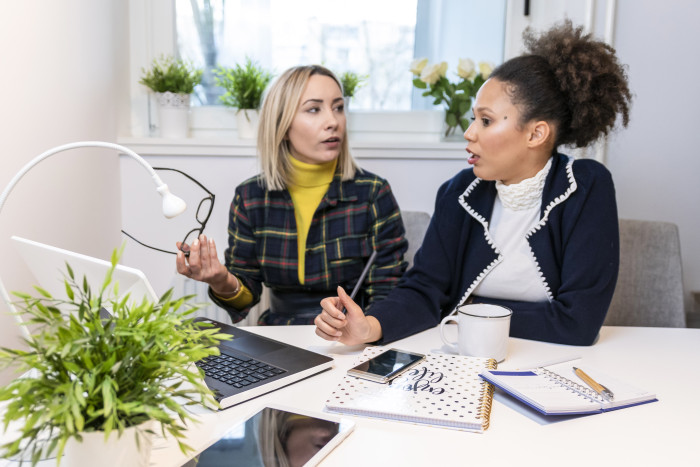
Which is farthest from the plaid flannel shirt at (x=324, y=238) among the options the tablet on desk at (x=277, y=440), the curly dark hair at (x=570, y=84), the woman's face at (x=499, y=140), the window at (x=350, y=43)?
the tablet on desk at (x=277, y=440)

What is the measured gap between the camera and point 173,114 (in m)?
2.23

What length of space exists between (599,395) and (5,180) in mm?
1313

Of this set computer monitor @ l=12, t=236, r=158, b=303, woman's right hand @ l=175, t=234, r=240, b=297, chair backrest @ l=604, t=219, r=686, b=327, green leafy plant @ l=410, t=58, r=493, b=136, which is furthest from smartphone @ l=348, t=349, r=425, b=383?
green leafy plant @ l=410, t=58, r=493, b=136

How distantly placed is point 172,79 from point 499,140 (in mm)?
1265

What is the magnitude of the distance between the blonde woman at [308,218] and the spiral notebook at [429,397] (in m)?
0.75

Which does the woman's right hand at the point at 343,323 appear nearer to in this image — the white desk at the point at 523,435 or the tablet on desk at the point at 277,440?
the white desk at the point at 523,435

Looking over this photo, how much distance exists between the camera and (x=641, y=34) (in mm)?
2154

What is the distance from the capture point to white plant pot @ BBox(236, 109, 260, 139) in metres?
2.26

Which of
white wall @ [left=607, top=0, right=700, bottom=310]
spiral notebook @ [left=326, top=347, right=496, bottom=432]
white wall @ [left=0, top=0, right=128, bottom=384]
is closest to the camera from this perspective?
spiral notebook @ [left=326, top=347, right=496, bottom=432]

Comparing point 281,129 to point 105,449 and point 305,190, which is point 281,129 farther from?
point 105,449

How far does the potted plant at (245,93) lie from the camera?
2227mm

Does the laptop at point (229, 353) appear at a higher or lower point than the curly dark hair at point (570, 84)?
lower

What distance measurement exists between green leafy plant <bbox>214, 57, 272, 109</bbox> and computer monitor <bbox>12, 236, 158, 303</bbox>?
1393 millimetres

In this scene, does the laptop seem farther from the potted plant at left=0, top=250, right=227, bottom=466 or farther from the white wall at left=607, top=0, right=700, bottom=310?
the white wall at left=607, top=0, right=700, bottom=310
